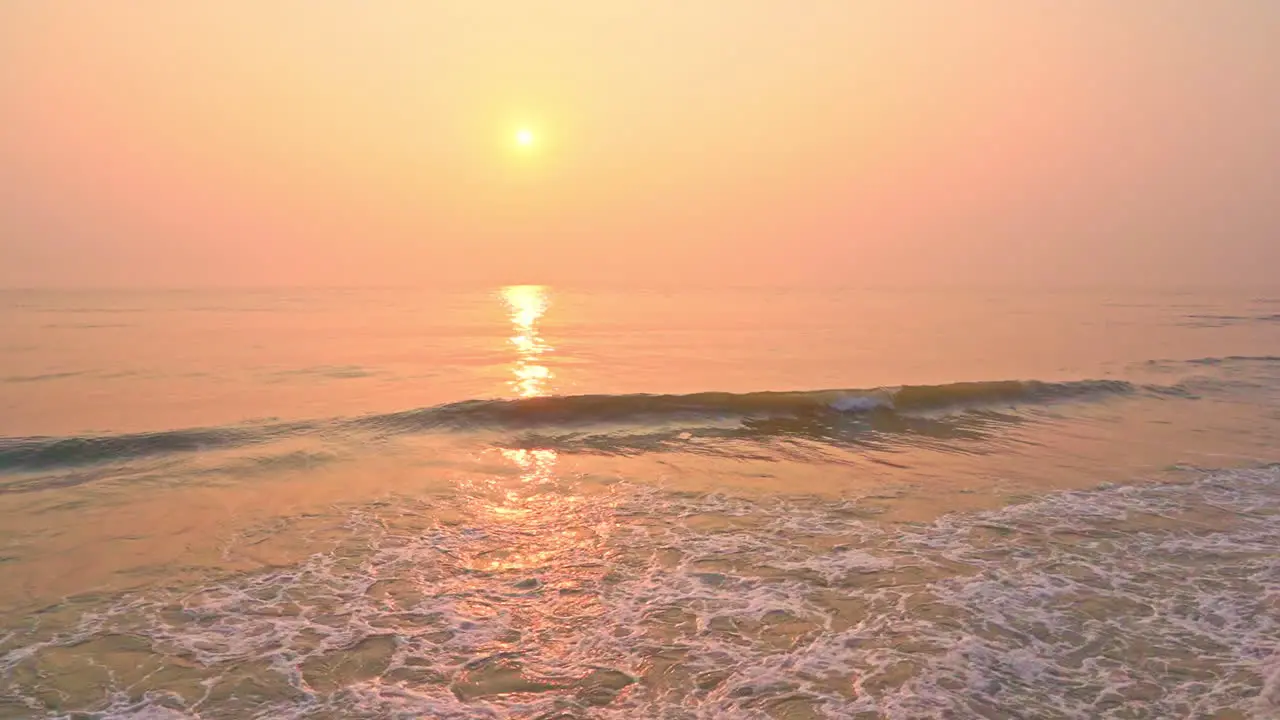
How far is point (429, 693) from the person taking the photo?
626cm

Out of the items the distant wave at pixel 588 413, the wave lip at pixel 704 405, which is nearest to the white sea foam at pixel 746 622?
the distant wave at pixel 588 413

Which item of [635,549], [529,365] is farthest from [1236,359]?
[635,549]

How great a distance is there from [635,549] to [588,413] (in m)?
10.1

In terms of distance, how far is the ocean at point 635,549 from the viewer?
A: 21.0ft

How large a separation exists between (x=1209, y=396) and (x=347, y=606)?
26296 mm

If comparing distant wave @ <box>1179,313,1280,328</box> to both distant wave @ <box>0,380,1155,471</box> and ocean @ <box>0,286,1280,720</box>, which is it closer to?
ocean @ <box>0,286,1280,720</box>

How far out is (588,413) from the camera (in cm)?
1980

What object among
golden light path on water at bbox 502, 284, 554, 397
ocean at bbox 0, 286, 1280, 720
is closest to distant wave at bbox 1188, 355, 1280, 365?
ocean at bbox 0, 286, 1280, 720

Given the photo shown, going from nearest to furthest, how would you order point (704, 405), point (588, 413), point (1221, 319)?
1. point (588, 413)
2. point (704, 405)
3. point (1221, 319)

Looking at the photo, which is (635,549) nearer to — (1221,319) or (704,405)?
(704,405)

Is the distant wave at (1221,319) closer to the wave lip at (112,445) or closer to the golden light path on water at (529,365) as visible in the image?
the golden light path on water at (529,365)

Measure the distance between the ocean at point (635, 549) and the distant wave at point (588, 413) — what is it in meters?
0.12

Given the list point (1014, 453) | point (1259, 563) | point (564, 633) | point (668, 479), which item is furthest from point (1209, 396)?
point (564, 633)

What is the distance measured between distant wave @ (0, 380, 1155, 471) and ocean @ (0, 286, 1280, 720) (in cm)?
12
